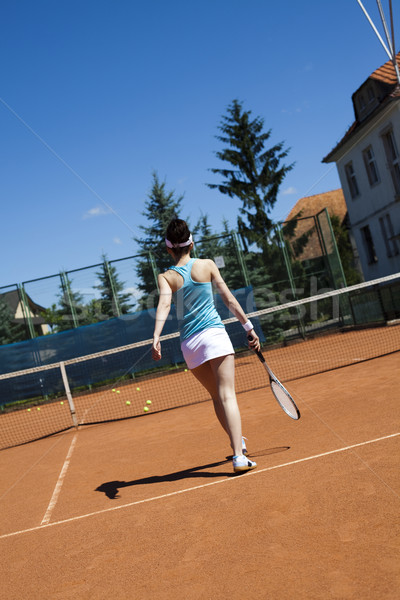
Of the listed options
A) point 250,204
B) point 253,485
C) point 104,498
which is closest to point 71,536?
point 104,498

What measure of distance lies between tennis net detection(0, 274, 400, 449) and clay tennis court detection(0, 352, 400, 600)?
192 inches

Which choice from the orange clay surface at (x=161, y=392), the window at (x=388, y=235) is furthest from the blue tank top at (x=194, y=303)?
the window at (x=388, y=235)

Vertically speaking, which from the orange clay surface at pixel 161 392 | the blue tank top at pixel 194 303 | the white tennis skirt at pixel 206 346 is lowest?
the orange clay surface at pixel 161 392

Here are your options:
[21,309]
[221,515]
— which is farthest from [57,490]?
[21,309]

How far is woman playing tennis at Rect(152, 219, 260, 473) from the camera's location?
4398 millimetres

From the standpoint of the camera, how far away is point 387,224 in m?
24.0

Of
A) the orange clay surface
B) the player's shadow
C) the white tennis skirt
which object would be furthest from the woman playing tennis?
the orange clay surface

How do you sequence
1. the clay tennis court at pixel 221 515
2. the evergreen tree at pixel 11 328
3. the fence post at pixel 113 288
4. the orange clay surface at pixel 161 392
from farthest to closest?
the evergreen tree at pixel 11 328, the fence post at pixel 113 288, the orange clay surface at pixel 161 392, the clay tennis court at pixel 221 515

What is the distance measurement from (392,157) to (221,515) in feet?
71.3

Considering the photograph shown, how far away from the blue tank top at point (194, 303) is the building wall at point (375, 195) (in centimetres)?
1894

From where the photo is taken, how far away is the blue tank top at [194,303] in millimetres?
4473

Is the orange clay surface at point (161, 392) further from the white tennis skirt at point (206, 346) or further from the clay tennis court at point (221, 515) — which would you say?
the white tennis skirt at point (206, 346)

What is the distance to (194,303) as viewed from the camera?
177 inches

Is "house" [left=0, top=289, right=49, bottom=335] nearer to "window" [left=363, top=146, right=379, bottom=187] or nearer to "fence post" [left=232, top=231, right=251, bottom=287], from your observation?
"fence post" [left=232, top=231, right=251, bottom=287]
